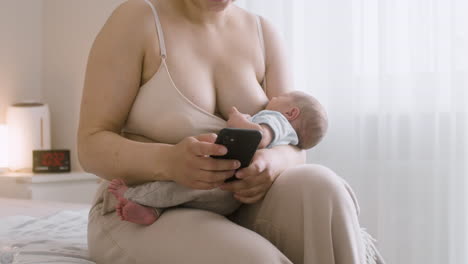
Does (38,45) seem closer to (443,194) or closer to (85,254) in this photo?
(443,194)

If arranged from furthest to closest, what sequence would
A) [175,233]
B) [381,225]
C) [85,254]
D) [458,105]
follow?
1. [381,225]
2. [458,105]
3. [85,254]
4. [175,233]

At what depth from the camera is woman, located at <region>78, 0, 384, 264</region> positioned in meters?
1.25

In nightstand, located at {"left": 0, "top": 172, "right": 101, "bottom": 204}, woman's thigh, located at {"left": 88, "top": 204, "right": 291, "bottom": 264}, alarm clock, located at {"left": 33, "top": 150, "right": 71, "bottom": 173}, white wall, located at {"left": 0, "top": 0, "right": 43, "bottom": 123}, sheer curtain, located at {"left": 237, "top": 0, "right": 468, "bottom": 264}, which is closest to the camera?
woman's thigh, located at {"left": 88, "top": 204, "right": 291, "bottom": 264}

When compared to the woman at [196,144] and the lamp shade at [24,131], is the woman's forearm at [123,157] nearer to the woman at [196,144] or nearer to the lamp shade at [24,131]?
the woman at [196,144]

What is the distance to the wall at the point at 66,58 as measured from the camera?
159 inches

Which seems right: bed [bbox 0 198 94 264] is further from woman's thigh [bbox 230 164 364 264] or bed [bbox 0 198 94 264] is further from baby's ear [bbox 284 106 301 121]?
baby's ear [bbox 284 106 301 121]

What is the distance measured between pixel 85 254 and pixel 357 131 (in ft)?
5.78

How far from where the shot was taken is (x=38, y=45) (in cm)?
421

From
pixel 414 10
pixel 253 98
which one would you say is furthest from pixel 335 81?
pixel 253 98

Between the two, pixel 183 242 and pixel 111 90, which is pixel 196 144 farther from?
pixel 111 90

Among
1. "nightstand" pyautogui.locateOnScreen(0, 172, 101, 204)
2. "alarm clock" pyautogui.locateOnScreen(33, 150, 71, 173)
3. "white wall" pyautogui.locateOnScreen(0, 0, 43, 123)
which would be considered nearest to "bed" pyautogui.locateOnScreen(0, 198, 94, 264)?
"nightstand" pyautogui.locateOnScreen(0, 172, 101, 204)

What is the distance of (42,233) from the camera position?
1.82m

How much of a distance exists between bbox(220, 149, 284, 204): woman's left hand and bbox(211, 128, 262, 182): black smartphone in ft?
0.11

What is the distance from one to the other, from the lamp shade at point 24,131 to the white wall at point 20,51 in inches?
7.5
